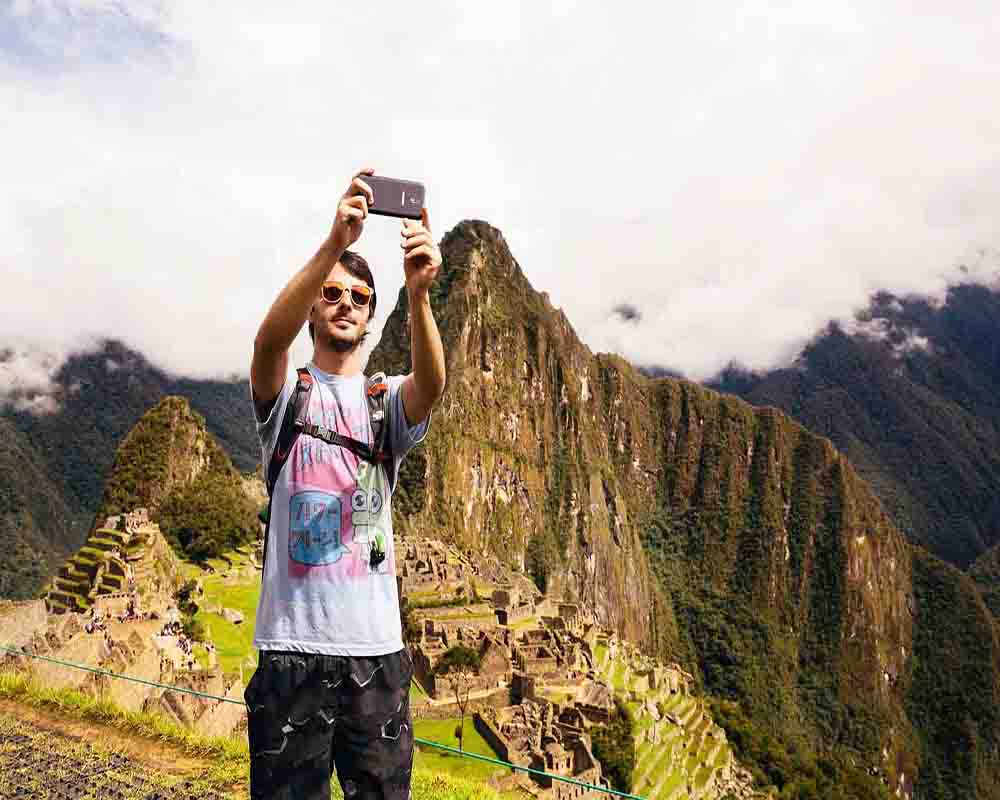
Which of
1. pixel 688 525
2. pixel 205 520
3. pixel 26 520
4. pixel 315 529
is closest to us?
A: pixel 315 529

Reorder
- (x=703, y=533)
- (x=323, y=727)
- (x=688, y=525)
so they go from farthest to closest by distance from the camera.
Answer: (x=688, y=525) → (x=703, y=533) → (x=323, y=727)

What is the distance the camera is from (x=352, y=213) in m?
2.64

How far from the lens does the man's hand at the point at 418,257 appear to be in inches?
112

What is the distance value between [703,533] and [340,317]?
515ft

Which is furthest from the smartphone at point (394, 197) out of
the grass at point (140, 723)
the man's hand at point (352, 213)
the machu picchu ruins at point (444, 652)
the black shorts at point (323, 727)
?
the machu picchu ruins at point (444, 652)

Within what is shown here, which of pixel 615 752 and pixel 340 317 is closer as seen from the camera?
pixel 340 317

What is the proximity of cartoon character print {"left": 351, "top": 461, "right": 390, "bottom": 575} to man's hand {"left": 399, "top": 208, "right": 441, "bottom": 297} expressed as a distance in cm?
73

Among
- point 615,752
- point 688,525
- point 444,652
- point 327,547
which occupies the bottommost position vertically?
point 615,752

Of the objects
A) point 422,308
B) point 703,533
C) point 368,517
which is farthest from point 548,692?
point 703,533

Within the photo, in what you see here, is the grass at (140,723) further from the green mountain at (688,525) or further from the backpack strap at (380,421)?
the green mountain at (688,525)

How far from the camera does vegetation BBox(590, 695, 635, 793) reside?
73.5 ft

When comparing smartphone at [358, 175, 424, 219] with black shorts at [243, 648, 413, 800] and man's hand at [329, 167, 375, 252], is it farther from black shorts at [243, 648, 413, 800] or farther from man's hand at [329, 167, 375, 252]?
black shorts at [243, 648, 413, 800]

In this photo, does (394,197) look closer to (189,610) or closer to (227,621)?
(227,621)

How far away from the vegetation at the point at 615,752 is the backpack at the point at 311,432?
70.4 feet
